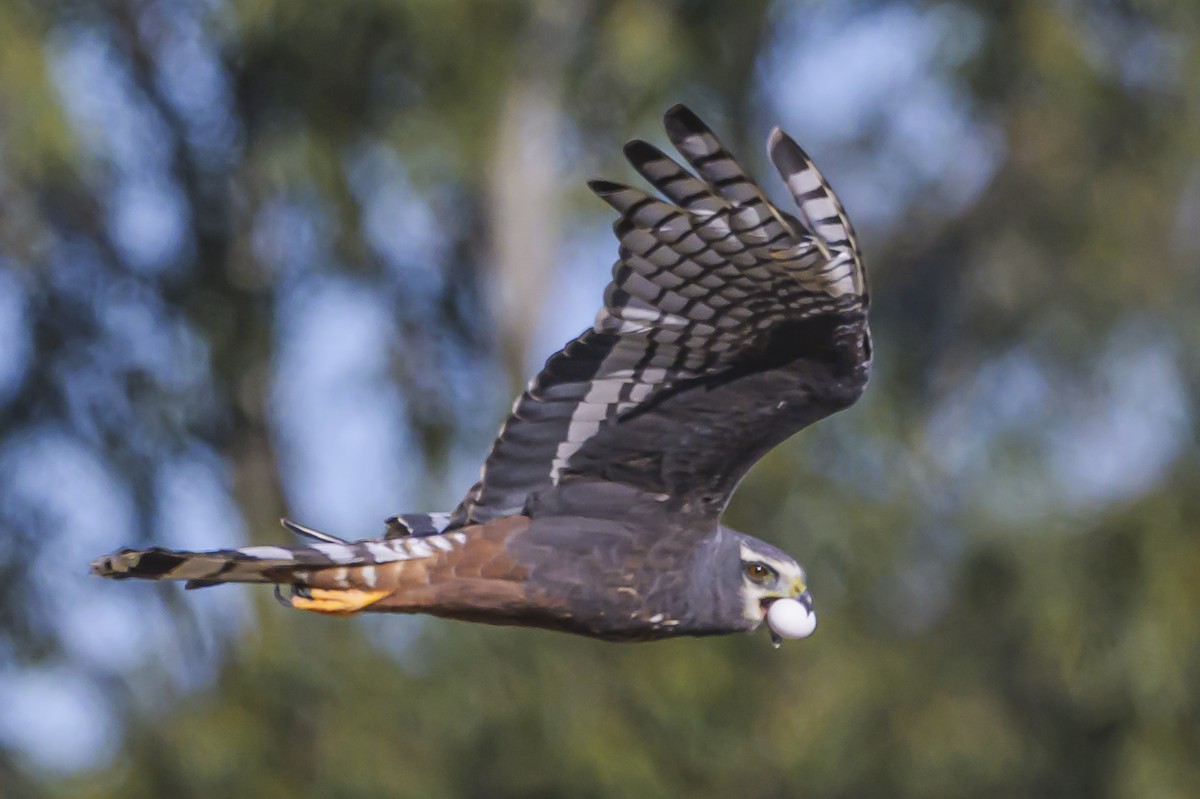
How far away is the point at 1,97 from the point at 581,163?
4216 millimetres

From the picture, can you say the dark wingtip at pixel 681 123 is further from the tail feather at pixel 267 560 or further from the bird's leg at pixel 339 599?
the bird's leg at pixel 339 599

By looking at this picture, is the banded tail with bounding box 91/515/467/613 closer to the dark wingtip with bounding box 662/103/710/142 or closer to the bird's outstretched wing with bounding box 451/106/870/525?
the bird's outstretched wing with bounding box 451/106/870/525

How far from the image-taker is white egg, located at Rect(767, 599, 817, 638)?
510cm

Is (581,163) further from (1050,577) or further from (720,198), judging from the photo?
(720,198)

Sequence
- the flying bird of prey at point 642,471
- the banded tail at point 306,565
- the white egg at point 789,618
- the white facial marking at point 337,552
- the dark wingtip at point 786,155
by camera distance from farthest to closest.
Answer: the white egg at point 789,618, the white facial marking at point 337,552, the flying bird of prey at point 642,471, the banded tail at point 306,565, the dark wingtip at point 786,155

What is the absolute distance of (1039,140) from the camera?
1534cm

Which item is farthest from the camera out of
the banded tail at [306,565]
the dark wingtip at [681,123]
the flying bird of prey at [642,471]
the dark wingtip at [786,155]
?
the flying bird of prey at [642,471]

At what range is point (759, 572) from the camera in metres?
5.20

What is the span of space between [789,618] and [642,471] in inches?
21.9

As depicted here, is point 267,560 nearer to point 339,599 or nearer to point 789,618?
point 339,599

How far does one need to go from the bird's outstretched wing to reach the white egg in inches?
12.4

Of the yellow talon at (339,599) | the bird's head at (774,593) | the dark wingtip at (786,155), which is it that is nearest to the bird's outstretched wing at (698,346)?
the dark wingtip at (786,155)

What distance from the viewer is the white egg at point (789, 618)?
510cm

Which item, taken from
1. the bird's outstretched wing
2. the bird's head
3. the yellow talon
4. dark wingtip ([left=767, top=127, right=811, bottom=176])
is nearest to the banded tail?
the yellow talon
